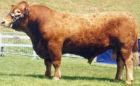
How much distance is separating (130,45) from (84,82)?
1772 mm

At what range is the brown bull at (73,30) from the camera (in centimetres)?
978

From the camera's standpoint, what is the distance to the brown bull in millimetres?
9781

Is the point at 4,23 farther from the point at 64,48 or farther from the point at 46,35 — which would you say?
the point at 64,48

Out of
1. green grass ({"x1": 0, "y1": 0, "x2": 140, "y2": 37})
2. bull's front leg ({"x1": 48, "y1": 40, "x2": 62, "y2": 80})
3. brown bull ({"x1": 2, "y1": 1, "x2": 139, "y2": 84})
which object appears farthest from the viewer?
green grass ({"x1": 0, "y1": 0, "x2": 140, "y2": 37})

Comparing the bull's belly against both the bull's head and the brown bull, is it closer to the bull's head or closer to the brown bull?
the brown bull

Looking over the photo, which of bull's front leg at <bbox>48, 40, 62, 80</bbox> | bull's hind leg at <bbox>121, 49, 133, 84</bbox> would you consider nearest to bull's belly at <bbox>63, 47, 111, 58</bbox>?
bull's front leg at <bbox>48, 40, 62, 80</bbox>

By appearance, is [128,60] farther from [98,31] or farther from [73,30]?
[73,30]

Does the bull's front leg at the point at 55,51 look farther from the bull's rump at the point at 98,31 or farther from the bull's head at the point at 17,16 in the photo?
the bull's head at the point at 17,16

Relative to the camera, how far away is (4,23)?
9828mm

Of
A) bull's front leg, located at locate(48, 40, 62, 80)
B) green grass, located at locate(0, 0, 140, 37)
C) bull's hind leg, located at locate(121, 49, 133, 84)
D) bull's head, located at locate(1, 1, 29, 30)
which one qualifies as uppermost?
bull's head, located at locate(1, 1, 29, 30)

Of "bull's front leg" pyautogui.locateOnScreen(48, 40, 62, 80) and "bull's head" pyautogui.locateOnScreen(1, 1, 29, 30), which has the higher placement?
"bull's head" pyautogui.locateOnScreen(1, 1, 29, 30)

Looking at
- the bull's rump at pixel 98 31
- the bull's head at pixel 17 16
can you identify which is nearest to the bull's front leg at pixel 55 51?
the bull's rump at pixel 98 31

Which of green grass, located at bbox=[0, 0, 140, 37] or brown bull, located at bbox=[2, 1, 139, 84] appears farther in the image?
green grass, located at bbox=[0, 0, 140, 37]

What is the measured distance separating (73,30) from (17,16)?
66.1 inches
